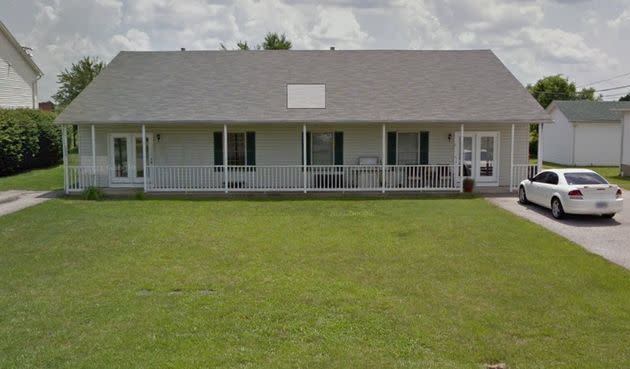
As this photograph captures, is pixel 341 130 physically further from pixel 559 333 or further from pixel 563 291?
pixel 559 333

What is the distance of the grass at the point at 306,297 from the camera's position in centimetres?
599

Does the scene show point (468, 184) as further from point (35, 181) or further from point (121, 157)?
point (35, 181)

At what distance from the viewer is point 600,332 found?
6.59m

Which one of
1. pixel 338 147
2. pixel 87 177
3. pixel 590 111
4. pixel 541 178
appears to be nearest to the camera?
pixel 541 178

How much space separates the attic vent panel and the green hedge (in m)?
12.6

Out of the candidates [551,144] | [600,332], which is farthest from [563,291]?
[551,144]

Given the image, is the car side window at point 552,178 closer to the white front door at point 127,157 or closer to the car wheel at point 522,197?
the car wheel at point 522,197

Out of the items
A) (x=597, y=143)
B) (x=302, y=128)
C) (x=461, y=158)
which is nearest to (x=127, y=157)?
(x=302, y=128)

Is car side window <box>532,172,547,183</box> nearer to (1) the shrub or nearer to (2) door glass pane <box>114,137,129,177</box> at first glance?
(1) the shrub

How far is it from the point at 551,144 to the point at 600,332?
1446 inches

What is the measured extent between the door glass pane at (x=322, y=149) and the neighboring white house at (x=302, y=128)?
4 cm

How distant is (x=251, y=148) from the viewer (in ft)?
72.6

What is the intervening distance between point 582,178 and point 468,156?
742 cm

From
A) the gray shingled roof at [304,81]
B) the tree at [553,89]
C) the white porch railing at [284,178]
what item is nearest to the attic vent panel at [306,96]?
the gray shingled roof at [304,81]
